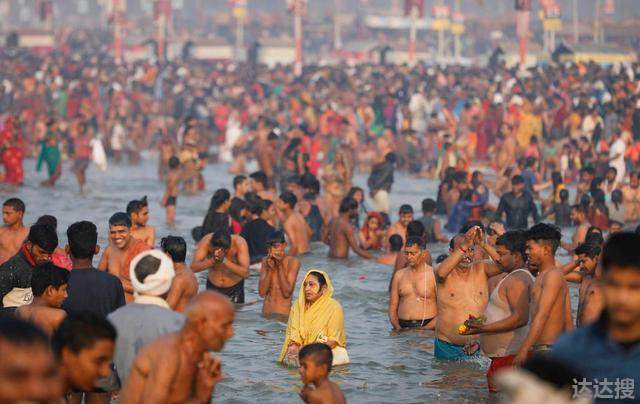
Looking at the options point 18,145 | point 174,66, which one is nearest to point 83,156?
point 18,145

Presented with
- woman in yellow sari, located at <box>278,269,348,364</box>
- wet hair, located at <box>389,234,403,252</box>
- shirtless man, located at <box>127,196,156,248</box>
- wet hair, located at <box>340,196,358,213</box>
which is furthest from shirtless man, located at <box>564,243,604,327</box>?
wet hair, located at <box>340,196,358,213</box>

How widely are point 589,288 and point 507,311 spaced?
0.52 m

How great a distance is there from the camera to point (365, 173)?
2644 centimetres

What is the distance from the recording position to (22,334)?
384 cm

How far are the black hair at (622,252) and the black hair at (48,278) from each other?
10.9ft

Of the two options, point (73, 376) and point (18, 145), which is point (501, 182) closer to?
point (18, 145)

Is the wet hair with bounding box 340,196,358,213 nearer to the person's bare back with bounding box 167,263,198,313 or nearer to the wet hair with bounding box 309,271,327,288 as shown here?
the wet hair with bounding box 309,271,327,288

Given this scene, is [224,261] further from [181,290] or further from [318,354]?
[318,354]

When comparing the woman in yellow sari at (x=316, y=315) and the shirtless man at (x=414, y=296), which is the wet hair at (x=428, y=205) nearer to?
the shirtless man at (x=414, y=296)

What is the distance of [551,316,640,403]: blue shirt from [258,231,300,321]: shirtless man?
6402 millimetres

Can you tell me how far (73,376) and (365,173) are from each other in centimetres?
2151

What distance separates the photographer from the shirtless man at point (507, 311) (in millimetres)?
7988

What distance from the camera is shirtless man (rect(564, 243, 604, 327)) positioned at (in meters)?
7.88

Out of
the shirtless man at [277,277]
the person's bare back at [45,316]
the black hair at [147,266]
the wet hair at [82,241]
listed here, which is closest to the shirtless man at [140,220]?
the shirtless man at [277,277]
